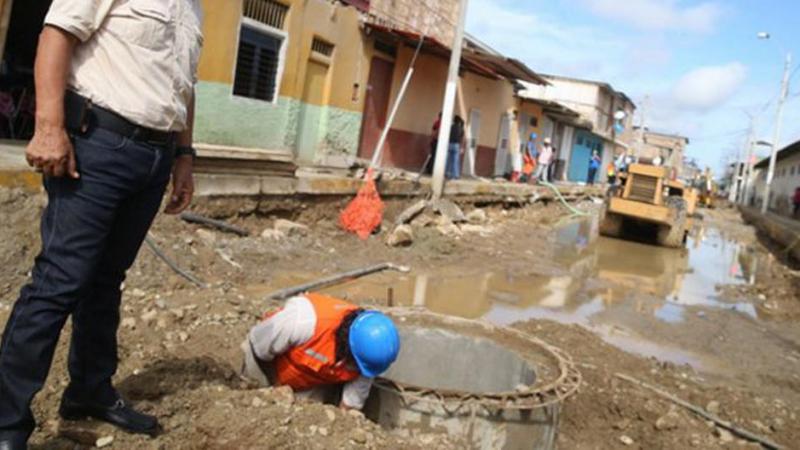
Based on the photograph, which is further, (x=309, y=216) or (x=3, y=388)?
(x=309, y=216)

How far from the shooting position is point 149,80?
2.38 meters

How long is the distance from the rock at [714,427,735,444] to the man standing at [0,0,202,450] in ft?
15.1

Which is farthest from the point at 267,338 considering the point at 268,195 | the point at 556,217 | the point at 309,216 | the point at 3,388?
the point at 556,217

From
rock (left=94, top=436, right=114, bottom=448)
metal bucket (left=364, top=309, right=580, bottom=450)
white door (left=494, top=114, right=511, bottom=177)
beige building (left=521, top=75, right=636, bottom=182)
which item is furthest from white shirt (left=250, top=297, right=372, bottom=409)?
beige building (left=521, top=75, right=636, bottom=182)

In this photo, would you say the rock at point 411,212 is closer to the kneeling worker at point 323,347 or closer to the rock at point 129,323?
the rock at point 129,323

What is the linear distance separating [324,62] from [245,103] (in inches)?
100

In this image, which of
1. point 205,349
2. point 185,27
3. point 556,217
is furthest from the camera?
point 556,217

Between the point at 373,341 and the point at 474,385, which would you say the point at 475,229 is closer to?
the point at 474,385

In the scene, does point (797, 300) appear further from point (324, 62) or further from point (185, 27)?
point (185, 27)

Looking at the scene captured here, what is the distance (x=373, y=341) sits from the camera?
3.79 metres

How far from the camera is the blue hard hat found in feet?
12.5

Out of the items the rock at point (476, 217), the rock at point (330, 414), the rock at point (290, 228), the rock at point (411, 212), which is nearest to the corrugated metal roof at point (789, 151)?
the rock at point (476, 217)

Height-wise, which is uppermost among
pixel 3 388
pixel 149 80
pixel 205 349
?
pixel 149 80

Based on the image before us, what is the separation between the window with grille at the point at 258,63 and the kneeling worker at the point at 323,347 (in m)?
9.10
